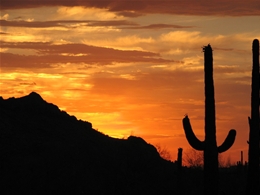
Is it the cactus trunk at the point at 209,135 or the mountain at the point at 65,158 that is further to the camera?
the mountain at the point at 65,158

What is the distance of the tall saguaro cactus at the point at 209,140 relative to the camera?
19.7 meters

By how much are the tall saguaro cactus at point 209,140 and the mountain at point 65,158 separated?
17063 mm

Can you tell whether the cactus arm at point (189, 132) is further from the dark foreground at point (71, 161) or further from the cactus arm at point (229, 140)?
the dark foreground at point (71, 161)

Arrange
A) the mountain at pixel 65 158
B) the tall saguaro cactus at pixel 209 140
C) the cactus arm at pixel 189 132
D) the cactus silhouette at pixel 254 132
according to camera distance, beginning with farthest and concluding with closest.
Answer: the mountain at pixel 65 158, the cactus silhouette at pixel 254 132, the tall saguaro cactus at pixel 209 140, the cactus arm at pixel 189 132

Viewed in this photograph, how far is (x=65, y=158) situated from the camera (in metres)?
43.8

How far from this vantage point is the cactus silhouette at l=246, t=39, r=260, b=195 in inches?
936

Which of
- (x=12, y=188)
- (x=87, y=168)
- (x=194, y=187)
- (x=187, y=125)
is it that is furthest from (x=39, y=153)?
(x=187, y=125)

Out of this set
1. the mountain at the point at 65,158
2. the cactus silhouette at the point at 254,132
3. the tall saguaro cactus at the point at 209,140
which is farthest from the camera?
the mountain at the point at 65,158

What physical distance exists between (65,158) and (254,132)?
22.3 meters

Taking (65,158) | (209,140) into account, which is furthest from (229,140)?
(65,158)

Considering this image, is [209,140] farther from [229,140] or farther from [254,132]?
[254,132]

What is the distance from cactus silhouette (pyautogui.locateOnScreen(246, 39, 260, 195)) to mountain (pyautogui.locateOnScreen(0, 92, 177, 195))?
1362 cm

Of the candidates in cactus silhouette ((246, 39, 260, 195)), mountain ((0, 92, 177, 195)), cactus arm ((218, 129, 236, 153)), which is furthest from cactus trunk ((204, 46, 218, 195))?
mountain ((0, 92, 177, 195))

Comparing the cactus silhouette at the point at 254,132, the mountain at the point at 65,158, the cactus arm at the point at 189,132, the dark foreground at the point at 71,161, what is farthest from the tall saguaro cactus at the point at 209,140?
the mountain at the point at 65,158
